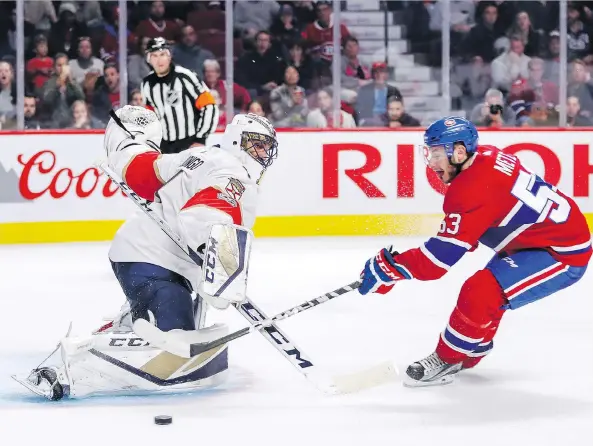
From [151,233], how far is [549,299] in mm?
2215

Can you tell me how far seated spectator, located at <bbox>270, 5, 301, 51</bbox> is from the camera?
7.94 m

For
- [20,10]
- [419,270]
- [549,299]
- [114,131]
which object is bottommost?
[549,299]

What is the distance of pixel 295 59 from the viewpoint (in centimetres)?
791

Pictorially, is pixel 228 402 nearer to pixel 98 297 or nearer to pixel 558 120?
pixel 98 297

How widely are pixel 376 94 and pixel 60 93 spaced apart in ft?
6.11

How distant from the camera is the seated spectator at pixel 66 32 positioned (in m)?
7.58

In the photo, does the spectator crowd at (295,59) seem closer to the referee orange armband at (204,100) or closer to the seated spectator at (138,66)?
the seated spectator at (138,66)

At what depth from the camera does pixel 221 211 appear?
3223 mm

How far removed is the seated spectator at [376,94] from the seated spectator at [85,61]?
1.54 meters

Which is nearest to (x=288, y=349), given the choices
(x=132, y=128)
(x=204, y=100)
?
(x=132, y=128)

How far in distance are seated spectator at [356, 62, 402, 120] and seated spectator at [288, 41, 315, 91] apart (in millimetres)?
308

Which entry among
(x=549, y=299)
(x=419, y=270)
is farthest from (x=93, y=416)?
(x=549, y=299)

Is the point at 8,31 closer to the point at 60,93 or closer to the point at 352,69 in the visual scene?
the point at 60,93

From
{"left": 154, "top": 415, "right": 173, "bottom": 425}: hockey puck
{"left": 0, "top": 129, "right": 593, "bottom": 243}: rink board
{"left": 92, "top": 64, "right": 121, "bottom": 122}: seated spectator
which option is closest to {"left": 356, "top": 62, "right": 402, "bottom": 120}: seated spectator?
{"left": 0, "top": 129, "right": 593, "bottom": 243}: rink board
